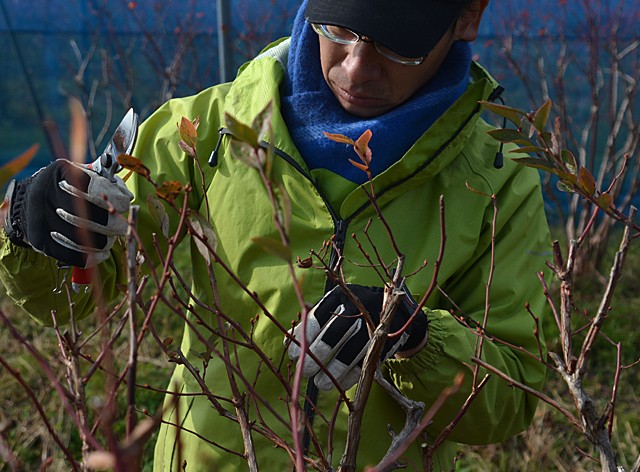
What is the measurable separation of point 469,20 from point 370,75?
30cm

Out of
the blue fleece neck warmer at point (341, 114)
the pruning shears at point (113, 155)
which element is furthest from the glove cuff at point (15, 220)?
the blue fleece neck warmer at point (341, 114)

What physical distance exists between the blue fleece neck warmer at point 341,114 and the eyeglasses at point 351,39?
0.12 meters

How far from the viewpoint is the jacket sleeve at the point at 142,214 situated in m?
1.67

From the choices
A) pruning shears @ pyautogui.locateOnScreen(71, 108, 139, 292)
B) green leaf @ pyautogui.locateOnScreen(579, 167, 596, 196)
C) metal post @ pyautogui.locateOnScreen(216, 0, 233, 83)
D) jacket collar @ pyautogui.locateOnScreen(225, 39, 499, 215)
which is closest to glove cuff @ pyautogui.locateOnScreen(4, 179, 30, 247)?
pruning shears @ pyautogui.locateOnScreen(71, 108, 139, 292)

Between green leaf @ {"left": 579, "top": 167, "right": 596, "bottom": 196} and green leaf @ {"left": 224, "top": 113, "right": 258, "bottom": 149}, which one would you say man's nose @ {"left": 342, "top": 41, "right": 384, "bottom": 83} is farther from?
green leaf @ {"left": 224, "top": 113, "right": 258, "bottom": 149}

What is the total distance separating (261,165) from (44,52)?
721 centimetres

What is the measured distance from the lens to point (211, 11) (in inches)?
267

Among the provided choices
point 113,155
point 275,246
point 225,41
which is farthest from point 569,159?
point 225,41

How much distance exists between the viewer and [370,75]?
170cm

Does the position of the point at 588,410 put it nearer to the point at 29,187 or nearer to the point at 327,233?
the point at 327,233

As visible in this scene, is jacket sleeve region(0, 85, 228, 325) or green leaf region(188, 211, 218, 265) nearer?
green leaf region(188, 211, 218, 265)

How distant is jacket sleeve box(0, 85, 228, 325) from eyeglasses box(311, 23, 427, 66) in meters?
0.35

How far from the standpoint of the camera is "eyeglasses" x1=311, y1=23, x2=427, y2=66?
5.46ft

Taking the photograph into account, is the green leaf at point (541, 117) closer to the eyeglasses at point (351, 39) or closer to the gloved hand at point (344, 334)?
the gloved hand at point (344, 334)
